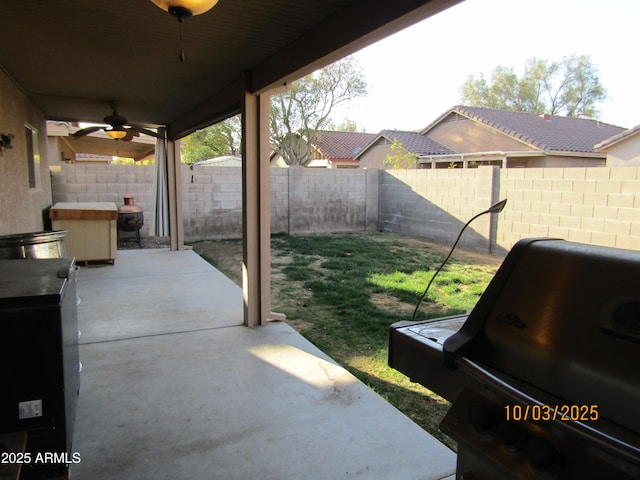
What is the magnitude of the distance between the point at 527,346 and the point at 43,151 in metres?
7.97

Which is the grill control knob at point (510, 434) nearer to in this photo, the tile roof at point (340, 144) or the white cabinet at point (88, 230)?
the white cabinet at point (88, 230)

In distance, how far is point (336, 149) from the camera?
81.6ft

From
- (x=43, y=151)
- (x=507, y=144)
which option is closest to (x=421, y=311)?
(x=43, y=151)

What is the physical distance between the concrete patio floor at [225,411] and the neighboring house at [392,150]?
14.9m

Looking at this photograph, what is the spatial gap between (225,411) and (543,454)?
212 centimetres

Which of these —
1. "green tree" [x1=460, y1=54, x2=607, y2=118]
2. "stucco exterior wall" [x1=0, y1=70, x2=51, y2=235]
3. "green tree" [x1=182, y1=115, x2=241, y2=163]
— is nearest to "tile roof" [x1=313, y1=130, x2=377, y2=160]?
"green tree" [x1=182, y1=115, x2=241, y2=163]

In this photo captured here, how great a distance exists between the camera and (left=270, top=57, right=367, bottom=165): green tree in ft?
65.4

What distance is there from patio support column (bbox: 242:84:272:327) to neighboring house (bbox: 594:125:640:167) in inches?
477

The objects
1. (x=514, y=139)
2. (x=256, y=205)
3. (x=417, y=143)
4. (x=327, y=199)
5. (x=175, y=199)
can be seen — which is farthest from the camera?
(x=417, y=143)

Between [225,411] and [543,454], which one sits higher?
[543,454]

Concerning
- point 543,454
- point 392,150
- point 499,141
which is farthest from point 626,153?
point 543,454

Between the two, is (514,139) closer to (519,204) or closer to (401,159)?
(401,159)

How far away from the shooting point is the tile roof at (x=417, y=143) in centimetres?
1839
